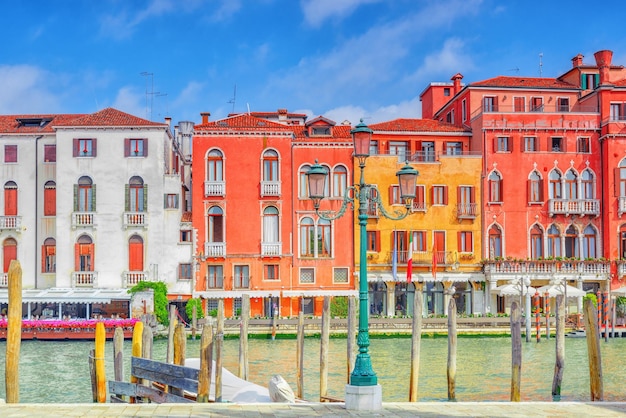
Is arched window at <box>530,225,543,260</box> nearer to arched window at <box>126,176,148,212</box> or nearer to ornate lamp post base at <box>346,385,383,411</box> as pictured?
arched window at <box>126,176,148,212</box>

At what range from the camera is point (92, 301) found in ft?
121

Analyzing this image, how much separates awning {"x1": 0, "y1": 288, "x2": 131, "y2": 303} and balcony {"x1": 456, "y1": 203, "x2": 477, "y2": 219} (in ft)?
48.3

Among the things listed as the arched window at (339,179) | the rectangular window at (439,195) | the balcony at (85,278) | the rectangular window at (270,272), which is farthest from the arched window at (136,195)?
the rectangular window at (439,195)

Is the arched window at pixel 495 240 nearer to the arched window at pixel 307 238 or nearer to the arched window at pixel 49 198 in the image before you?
the arched window at pixel 307 238

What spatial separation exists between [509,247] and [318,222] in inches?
340

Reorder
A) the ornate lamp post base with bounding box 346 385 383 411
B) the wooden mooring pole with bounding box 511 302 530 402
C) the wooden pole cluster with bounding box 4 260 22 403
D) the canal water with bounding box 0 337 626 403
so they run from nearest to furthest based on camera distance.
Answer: the ornate lamp post base with bounding box 346 385 383 411
the wooden pole cluster with bounding box 4 260 22 403
the wooden mooring pole with bounding box 511 302 530 402
the canal water with bounding box 0 337 626 403

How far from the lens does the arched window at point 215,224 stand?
130 ft

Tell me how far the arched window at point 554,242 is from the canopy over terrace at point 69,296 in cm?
1862

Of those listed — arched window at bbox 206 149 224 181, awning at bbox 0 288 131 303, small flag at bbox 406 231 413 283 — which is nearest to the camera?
awning at bbox 0 288 131 303

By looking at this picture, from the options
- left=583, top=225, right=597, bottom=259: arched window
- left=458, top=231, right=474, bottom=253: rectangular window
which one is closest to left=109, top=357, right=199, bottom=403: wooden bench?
left=458, top=231, right=474, bottom=253: rectangular window

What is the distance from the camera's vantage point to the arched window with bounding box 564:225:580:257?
1623 inches

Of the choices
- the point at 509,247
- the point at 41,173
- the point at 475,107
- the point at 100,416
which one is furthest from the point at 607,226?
the point at 100,416

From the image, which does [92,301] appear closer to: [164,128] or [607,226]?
[164,128]

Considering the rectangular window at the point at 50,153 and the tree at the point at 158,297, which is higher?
the rectangular window at the point at 50,153
